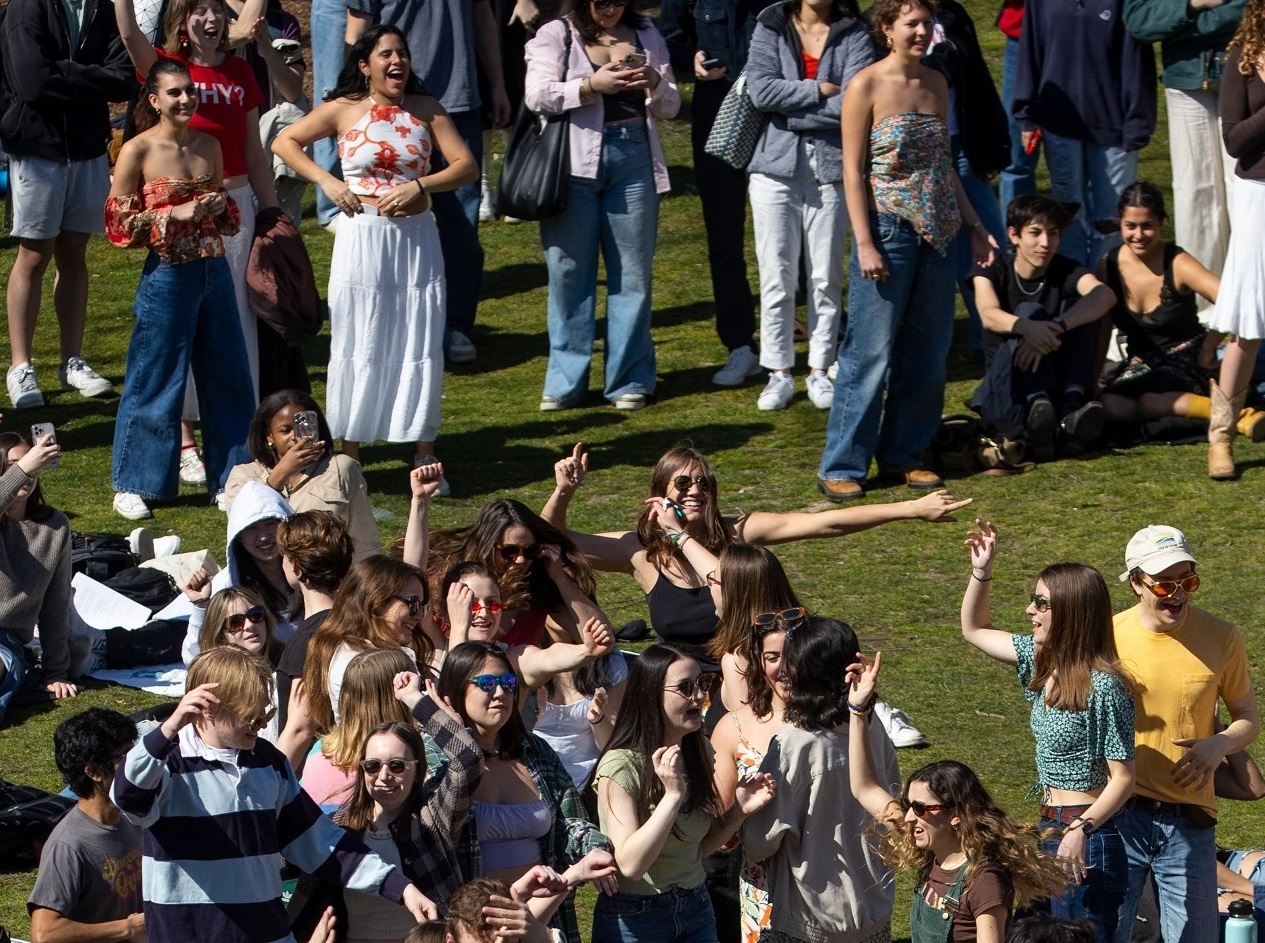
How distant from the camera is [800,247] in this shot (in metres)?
11.0

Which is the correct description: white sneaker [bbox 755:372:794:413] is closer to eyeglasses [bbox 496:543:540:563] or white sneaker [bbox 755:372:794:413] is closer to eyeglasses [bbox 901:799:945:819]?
eyeglasses [bbox 496:543:540:563]

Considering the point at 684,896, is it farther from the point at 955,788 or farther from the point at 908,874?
the point at 908,874

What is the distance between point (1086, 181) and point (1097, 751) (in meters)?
6.22

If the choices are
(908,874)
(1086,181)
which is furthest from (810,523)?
(1086,181)

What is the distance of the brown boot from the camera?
9.77 metres

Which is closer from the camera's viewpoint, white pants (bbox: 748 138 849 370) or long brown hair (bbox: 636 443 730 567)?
long brown hair (bbox: 636 443 730 567)

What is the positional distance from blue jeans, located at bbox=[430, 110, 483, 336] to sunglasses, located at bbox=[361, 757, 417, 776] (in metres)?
6.53

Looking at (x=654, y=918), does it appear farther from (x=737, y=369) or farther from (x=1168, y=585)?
(x=737, y=369)

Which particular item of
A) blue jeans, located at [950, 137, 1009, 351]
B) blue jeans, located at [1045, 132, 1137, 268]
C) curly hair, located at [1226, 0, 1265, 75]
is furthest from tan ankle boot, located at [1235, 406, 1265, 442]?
curly hair, located at [1226, 0, 1265, 75]

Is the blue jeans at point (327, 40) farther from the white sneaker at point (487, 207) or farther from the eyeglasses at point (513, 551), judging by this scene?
the eyeglasses at point (513, 551)

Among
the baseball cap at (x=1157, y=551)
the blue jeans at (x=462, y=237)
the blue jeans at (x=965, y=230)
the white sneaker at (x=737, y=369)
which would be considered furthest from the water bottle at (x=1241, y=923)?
the blue jeans at (x=462, y=237)

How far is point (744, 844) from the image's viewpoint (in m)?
5.80

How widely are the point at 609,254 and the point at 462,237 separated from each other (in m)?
1.16

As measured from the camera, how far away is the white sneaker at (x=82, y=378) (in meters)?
11.3
